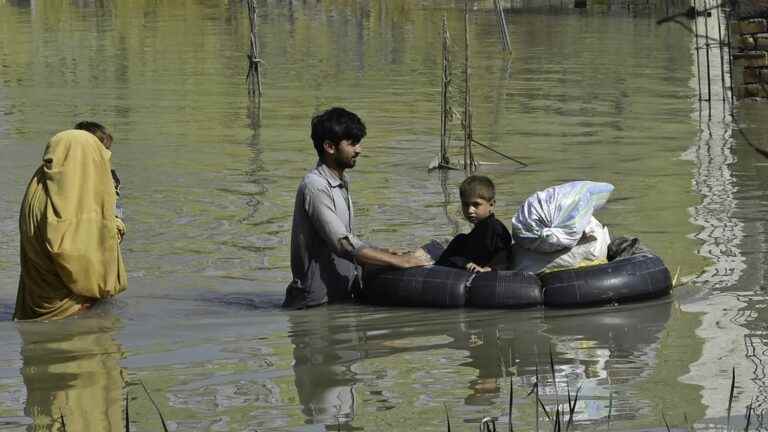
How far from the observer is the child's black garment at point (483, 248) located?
8086 mm

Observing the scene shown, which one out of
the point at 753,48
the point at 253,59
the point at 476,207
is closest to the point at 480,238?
the point at 476,207

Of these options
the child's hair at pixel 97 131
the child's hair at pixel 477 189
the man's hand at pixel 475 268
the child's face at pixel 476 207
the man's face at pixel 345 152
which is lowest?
the man's hand at pixel 475 268

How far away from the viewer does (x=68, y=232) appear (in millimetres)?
7934

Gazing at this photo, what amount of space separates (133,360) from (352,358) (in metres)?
1.02

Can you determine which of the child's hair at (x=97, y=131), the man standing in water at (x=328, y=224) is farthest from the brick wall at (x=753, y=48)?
the child's hair at (x=97, y=131)

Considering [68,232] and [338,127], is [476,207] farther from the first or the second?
[68,232]

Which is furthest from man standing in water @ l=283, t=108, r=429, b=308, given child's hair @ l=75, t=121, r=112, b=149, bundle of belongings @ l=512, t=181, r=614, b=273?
child's hair @ l=75, t=121, r=112, b=149

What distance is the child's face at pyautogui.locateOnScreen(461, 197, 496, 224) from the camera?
779 cm

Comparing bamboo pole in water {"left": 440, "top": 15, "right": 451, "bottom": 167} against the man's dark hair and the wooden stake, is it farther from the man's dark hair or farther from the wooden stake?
the man's dark hair

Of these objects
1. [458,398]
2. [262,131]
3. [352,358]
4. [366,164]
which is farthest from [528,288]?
[262,131]

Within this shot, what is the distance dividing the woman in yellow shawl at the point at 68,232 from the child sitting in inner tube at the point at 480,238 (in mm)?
1871

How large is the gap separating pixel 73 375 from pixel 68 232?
4.87 ft

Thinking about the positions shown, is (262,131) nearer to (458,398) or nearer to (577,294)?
(577,294)

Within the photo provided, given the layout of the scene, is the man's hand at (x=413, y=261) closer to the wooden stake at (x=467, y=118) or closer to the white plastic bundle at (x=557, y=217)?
the white plastic bundle at (x=557, y=217)
